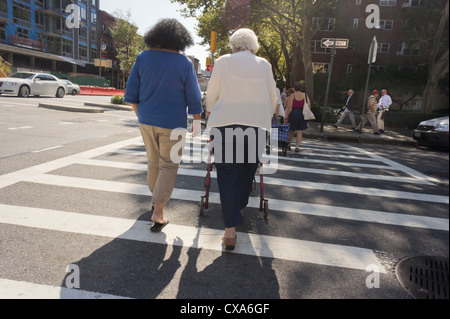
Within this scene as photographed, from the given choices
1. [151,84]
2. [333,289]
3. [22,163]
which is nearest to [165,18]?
[151,84]

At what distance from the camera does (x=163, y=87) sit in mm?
3082

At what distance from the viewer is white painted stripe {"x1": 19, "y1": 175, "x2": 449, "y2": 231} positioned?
12.9ft

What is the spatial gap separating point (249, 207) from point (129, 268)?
1982mm

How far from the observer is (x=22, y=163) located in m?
5.46

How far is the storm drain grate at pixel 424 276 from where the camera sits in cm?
238

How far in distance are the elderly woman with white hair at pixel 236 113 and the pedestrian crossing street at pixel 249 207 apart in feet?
1.66

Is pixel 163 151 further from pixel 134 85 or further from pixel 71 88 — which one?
pixel 71 88

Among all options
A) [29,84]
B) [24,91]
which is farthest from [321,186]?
[24,91]

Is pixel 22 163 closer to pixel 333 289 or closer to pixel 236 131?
pixel 236 131

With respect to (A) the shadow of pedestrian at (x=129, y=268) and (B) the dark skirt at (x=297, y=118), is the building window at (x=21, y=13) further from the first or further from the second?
(A) the shadow of pedestrian at (x=129, y=268)

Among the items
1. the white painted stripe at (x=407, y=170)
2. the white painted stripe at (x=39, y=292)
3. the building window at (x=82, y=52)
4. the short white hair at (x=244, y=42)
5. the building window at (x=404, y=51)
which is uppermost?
the building window at (x=404, y=51)

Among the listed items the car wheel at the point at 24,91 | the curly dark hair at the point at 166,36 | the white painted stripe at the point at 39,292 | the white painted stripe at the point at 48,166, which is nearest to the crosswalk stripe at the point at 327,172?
the white painted stripe at the point at 48,166

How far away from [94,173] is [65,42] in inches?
1970

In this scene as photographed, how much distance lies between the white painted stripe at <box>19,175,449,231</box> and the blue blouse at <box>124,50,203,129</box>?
1488 millimetres
